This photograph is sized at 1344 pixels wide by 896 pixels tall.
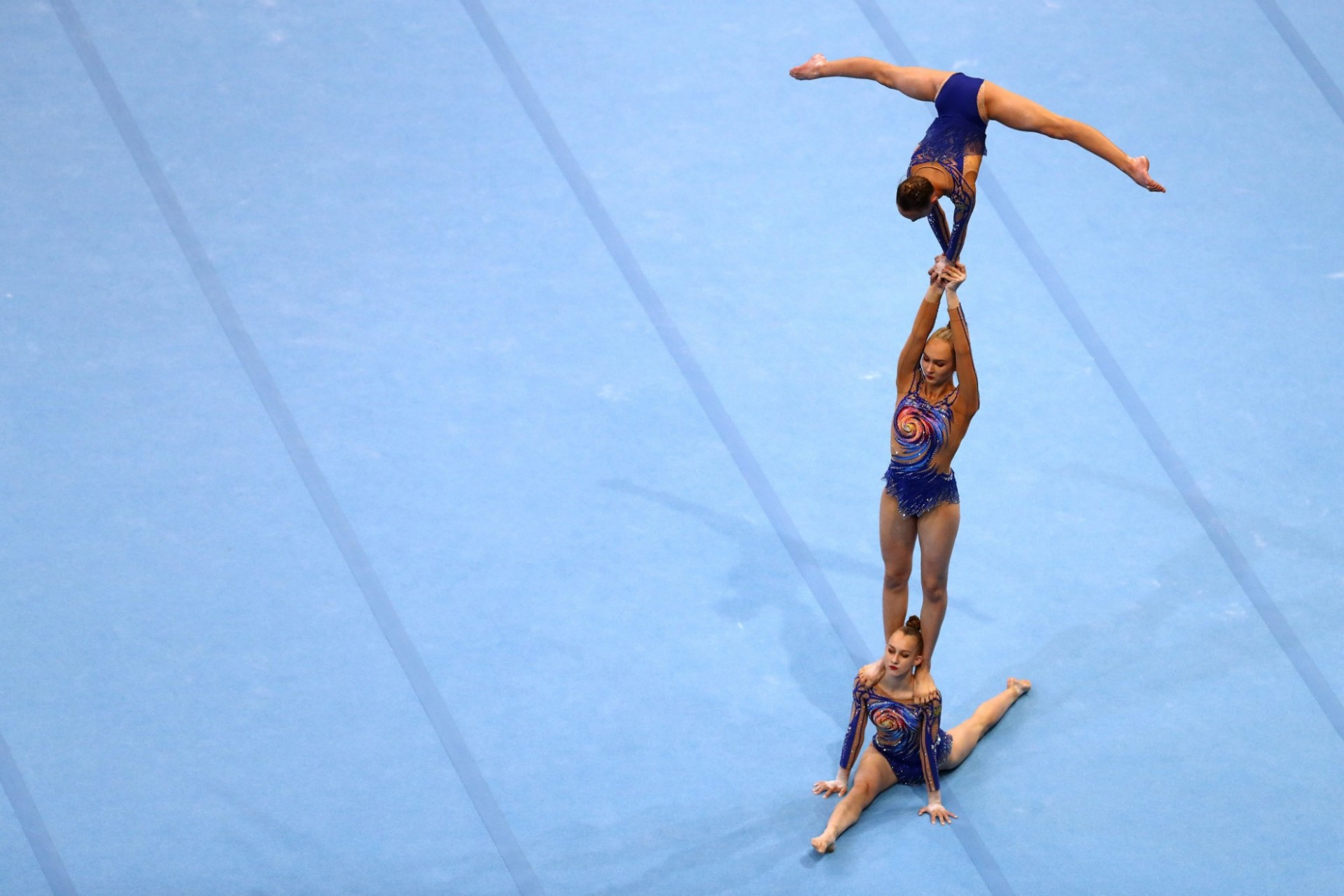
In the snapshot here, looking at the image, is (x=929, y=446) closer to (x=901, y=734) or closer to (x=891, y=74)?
(x=901, y=734)

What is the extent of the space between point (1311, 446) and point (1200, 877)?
2519 mm

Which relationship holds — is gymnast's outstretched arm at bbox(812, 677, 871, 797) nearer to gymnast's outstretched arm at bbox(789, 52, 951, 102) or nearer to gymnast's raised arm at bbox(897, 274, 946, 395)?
gymnast's raised arm at bbox(897, 274, 946, 395)

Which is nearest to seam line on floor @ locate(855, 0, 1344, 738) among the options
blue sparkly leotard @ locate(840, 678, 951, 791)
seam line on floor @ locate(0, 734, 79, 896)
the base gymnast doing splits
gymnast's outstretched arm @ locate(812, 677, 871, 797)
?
the base gymnast doing splits

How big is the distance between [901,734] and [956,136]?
7.49 feet

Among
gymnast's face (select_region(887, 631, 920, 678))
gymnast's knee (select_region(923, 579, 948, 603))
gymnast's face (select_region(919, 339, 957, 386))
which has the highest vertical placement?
gymnast's face (select_region(919, 339, 957, 386))

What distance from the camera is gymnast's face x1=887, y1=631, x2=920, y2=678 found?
248 inches

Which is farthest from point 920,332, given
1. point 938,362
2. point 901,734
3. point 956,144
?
point 901,734

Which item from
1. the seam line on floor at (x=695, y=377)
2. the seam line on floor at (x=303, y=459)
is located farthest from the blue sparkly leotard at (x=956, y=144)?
the seam line on floor at (x=303, y=459)

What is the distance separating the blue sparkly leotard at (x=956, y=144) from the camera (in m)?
5.88

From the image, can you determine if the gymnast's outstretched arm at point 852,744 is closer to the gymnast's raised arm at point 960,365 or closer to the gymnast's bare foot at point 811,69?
the gymnast's raised arm at point 960,365

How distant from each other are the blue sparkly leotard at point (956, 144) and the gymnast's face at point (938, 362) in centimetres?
32

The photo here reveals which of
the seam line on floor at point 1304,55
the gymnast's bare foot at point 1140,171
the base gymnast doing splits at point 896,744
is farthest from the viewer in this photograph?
the seam line on floor at point 1304,55

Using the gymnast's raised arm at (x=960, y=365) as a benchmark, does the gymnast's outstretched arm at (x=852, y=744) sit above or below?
below

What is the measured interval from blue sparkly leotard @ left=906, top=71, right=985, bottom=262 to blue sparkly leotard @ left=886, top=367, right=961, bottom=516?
555mm
